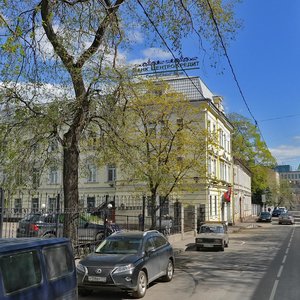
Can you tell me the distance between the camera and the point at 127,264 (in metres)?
10.6

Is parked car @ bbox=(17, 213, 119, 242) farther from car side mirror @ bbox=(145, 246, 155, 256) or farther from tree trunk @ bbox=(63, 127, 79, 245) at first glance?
car side mirror @ bbox=(145, 246, 155, 256)

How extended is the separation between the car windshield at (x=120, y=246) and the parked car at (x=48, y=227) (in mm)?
2891

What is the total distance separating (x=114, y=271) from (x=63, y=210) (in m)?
4.51

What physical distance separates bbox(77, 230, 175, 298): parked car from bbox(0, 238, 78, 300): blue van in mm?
3433

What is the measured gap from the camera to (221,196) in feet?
151

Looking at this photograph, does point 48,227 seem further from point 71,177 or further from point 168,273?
point 168,273

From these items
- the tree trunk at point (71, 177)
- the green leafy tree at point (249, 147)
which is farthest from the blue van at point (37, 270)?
the green leafy tree at point (249, 147)

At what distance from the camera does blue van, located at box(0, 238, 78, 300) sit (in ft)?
18.0

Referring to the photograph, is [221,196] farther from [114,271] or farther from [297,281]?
[114,271]

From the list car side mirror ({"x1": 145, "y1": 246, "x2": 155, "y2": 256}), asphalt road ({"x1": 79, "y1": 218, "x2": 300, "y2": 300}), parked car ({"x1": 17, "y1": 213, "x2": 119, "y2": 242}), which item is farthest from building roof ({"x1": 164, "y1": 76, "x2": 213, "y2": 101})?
car side mirror ({"x1": 145, "y1": 246, "x2": 155, "y2": 256})

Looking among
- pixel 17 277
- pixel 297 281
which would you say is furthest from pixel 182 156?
pixel 17 277

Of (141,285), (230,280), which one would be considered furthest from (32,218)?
(230,280)

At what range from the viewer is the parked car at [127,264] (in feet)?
34.0

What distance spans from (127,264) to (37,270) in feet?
15.7
